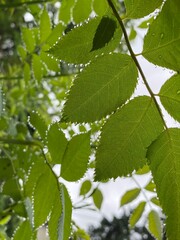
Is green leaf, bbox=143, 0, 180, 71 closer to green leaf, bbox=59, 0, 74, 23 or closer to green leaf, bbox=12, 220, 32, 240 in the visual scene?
green leaf, bbox=12, 220, 32, 240

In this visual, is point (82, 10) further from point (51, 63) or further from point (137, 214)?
point (137, 214)

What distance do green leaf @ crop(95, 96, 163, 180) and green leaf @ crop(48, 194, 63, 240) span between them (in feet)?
0.28

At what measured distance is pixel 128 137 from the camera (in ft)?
1.36

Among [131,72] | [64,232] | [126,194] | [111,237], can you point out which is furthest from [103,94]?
[111,237]

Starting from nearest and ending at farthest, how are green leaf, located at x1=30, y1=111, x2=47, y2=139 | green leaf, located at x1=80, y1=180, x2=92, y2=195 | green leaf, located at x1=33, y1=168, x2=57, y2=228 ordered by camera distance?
green leaf, located at x1=33, y1=168, x2=57, y2=228 → green leaf, located at x1=30, y1=111, x2=47, y2=139 → green leaf, located at x1=80, y1=180, x2=92, y2=195

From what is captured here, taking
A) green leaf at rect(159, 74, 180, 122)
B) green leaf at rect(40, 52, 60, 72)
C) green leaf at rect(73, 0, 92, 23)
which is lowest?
green leaf at rect(159, 74, 180, 122)

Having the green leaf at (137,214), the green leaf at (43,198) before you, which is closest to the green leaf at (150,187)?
the green leaf at (137,214)

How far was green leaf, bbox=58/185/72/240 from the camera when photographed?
456 mm

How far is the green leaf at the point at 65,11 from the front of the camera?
2.52 feet

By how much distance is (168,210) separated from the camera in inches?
15.5

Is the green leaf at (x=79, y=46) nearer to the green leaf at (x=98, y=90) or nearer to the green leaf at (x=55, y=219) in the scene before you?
the green leaf at (x=98, y=90)

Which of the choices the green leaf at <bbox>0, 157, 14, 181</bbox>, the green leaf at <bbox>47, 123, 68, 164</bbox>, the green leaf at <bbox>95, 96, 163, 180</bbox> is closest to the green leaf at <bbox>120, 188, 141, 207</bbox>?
the green leaf at <bbox>0, 157, 14, 181</bbox>

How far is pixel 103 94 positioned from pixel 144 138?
→ 5 centimetres

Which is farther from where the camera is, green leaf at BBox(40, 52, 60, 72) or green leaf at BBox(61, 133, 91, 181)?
green leaf at BBox(40, 52, 60, 72)
